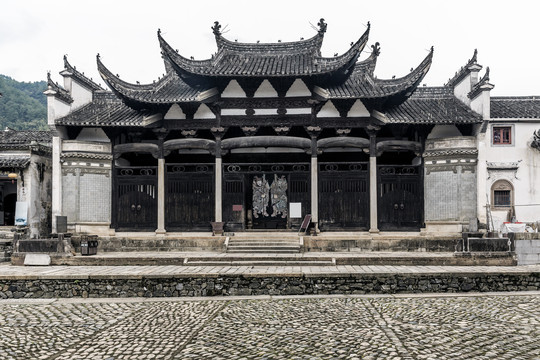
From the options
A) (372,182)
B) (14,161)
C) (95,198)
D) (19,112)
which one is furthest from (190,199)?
(19,112)

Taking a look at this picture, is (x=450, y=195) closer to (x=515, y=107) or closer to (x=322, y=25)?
(x=515, y=107)

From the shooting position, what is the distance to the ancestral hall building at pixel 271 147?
18.4 m

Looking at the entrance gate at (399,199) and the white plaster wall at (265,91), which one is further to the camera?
the entrance gate at (399,199)

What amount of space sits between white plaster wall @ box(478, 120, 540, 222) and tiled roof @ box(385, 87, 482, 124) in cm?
238

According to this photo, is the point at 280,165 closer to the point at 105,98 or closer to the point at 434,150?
the point at 434,150

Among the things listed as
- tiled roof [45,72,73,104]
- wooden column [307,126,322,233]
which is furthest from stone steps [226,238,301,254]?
tiled roof [45,72,73,104]

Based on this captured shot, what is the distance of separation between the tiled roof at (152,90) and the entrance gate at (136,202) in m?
2.89

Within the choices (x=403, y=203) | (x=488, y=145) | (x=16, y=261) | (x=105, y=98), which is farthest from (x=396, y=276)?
(x=105, y=98)

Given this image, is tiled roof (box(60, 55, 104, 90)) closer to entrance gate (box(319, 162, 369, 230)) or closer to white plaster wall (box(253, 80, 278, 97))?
white plaster wall (box(253, 80, 278, 97))

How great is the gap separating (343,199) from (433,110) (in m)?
5.31

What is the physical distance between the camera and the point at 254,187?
65.6 ft

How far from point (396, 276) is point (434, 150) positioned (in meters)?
7.74

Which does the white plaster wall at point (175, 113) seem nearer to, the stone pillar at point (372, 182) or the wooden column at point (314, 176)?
the wooden column at point (314, 176)

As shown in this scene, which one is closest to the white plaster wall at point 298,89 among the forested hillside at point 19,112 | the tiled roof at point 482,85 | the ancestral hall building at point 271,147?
the ancestral hall building at point 271,147
